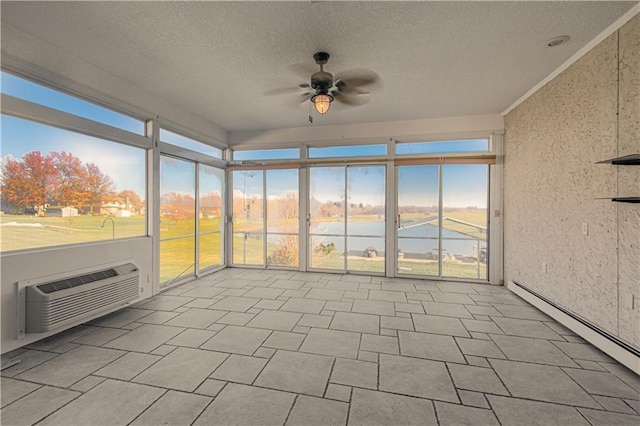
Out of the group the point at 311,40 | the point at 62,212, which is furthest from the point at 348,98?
the point at 62,212

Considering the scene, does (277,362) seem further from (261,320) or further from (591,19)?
(591,19)

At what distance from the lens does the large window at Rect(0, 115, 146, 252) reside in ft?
8.33

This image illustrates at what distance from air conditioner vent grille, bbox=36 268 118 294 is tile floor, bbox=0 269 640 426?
0.51 m

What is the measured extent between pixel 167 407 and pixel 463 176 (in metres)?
5.09

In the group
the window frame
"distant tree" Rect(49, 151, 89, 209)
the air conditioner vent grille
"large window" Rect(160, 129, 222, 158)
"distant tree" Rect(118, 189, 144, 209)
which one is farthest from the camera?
"large window" Rect(160, 129, 222, 158)

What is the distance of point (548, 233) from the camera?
3387 millimetres

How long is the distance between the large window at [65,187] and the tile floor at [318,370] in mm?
1060

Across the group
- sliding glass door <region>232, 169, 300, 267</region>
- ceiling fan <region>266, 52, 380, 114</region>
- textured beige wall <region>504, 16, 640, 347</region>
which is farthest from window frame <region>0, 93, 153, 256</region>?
textured beige wall <region>504, 16, 640, 347</region>

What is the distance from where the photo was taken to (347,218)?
18.0ft

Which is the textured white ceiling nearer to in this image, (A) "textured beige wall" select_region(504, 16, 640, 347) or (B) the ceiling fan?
(B) the ceiling fan

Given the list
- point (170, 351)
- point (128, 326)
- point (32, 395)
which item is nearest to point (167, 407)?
point (170, 351)

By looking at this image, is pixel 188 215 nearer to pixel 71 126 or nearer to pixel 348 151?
pixel 71 126

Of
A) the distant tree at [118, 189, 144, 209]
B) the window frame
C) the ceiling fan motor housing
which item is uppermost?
the ceiling fan motor housing

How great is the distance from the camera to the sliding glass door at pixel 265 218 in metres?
5.77
